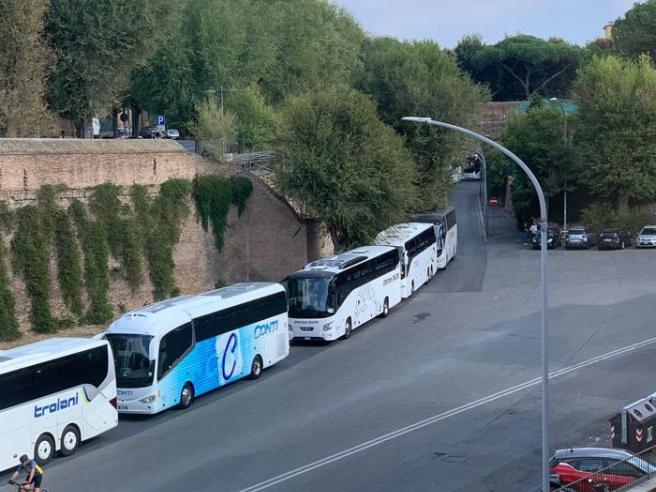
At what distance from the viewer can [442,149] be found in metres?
53.4

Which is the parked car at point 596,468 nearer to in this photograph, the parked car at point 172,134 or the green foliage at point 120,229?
the green foliage at point 120,229

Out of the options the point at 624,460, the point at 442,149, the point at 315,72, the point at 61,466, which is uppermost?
the point at 315,72

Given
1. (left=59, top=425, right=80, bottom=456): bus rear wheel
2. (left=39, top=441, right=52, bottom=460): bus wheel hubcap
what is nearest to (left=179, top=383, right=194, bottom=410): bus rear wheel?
(left=59, top=425, right=80, bottom=456): bus rear wheel

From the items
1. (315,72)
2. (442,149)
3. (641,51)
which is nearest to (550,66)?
(641,51)

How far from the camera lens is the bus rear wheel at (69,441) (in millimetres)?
22203

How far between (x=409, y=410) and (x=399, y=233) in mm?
17994

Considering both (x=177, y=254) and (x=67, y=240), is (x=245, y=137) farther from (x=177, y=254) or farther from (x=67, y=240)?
(x=67, y=240)

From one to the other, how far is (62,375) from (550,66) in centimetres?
9070

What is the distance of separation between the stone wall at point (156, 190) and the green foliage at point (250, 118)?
36.7 ft

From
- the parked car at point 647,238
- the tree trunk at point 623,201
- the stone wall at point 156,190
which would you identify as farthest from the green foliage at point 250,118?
the tree trunk at point 623,201

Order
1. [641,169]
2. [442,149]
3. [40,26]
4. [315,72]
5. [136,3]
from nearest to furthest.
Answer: [40,26] → [136,3] → [442,149] → [641,169] → [315,72]

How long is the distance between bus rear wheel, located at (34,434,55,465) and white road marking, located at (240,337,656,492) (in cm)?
497

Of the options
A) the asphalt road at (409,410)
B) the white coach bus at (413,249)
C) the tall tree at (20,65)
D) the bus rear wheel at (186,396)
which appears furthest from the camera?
the white coach bus at (413,249)

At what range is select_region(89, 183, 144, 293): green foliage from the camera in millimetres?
36188
